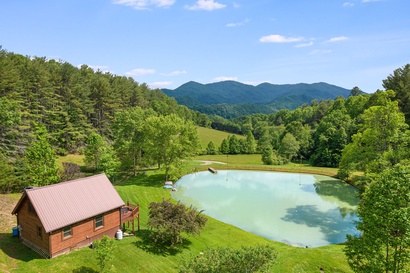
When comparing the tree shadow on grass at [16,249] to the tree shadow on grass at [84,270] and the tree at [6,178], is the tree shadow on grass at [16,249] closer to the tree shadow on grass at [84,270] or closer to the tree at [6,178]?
the tree shadow on grass at [84,270]

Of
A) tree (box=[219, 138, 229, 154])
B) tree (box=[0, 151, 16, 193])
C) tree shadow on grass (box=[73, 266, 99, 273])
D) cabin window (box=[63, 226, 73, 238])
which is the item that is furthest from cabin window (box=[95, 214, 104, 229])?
tree (box=[219, 138, 229, 154])

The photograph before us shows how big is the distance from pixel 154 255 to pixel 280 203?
793 inches

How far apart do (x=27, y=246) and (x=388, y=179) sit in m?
21.4

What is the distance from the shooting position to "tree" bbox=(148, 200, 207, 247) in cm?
1914

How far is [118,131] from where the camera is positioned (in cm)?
4522

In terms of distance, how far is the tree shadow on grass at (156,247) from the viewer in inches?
753

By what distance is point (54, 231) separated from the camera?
52.6 ft

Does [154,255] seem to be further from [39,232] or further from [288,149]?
[288,149]

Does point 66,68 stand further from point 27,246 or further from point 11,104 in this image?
point 27,246

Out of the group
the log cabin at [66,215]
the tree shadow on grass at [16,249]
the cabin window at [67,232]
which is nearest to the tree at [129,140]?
the log cabin at [66,215]

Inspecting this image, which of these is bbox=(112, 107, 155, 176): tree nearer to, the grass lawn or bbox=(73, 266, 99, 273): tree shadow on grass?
the grass lawn

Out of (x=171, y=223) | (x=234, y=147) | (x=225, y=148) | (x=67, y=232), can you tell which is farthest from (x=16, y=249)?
(x=234, y=147)

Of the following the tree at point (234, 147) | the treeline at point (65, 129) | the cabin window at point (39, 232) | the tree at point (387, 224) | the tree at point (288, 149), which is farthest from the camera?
the tree at point (234, 147)

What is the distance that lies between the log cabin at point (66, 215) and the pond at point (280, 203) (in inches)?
524
